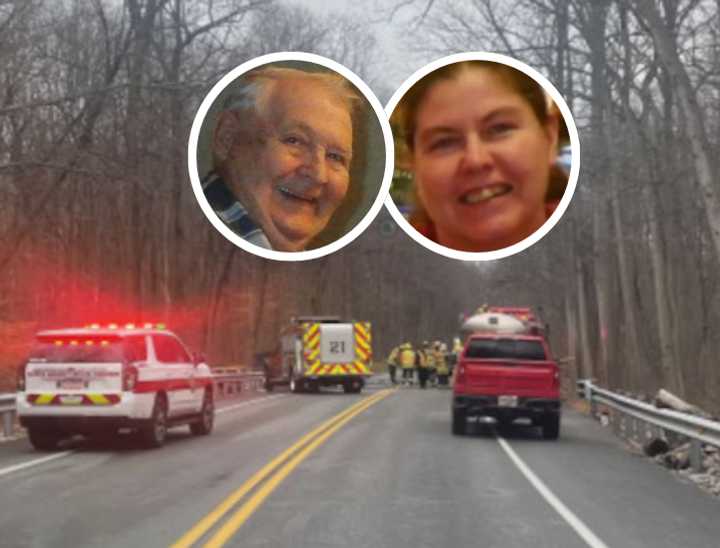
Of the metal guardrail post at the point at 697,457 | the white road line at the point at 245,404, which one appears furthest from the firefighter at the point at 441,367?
the metal guardrail post at the point at 697,457

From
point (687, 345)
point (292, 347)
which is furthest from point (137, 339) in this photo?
point (687, 345)

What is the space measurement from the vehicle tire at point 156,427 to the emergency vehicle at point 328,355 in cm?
2190

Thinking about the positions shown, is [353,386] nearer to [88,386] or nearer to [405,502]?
[88,386]

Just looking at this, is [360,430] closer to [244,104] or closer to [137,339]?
[137,339]

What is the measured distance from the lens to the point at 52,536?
9.70m

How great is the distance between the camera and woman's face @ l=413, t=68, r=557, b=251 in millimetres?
5777

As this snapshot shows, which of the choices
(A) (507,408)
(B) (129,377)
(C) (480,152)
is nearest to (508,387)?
(A) (507,408)

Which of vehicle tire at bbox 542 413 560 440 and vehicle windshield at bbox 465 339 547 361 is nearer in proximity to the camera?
vehicle tire at bbox 542 413 560 440

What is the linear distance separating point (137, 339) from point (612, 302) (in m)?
29.1

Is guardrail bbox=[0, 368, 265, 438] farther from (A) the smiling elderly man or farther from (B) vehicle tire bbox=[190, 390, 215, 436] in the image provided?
(A) the smiling elderly man

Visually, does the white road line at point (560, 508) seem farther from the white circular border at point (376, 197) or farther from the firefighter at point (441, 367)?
the firefighter at point (441, 367)

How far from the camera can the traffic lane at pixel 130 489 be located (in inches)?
390

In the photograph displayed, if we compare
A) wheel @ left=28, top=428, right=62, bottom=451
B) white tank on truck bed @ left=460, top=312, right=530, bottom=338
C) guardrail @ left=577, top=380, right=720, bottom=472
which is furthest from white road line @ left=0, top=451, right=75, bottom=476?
white tank on truck bed @ left=460, top=312, right=530, bottom=338

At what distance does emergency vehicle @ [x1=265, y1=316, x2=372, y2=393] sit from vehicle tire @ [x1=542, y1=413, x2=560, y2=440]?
65.2ft
